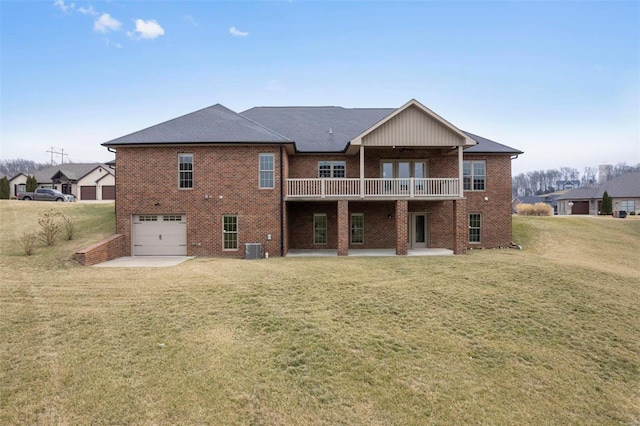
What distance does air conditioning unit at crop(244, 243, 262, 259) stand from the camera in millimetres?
16031

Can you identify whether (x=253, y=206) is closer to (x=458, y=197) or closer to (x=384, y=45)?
(x=458, y=197)

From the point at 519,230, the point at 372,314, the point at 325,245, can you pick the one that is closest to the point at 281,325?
the point at 372,314

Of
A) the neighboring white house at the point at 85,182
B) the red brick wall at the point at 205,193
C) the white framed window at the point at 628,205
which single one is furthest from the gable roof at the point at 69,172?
the white framed window at the point at 628,205

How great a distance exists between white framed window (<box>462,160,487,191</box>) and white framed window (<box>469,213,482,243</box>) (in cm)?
167

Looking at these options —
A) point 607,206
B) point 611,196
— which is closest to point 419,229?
point 607,206

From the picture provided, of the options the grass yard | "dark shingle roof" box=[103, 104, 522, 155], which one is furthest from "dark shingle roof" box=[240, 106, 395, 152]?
the grass yard

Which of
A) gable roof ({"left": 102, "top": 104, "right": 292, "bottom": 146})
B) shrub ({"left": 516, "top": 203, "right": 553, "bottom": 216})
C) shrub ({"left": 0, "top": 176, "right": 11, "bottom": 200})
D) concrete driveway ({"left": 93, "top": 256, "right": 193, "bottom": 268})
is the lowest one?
concrete driveway ({"left": 93, "top": 256, "right": 193, "bottom": 268})

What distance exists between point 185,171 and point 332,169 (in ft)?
26.5

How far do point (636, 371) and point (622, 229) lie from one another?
26.7 metres

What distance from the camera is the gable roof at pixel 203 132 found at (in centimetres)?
1645

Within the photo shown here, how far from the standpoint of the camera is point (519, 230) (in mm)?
22734

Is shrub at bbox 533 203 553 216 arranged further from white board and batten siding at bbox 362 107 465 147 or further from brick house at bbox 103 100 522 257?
white board and batten siding at bbox 362 107 465 147

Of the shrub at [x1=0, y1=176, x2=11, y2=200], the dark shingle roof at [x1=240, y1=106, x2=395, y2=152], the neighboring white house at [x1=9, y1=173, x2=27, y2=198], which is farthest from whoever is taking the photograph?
the neighboring white house at [x1=9, y1=173, x2=27, y2=198]

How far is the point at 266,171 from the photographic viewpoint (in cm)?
1688
